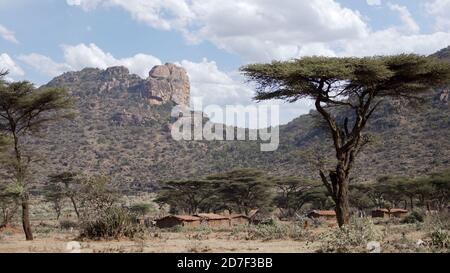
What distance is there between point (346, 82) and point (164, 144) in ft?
273

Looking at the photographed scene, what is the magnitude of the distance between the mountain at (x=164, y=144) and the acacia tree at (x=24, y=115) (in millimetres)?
29554

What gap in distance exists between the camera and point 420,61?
1797cm

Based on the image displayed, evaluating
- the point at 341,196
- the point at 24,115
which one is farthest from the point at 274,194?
the point at 341,196

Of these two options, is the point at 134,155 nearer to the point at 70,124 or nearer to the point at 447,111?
the point at 70,124

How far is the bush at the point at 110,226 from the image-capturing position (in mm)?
17531

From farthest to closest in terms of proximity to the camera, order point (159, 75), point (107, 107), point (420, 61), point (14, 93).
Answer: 1. point (159, 75)
2. point (107, 107)
3. point (14, 93)
4. point (420, 61)

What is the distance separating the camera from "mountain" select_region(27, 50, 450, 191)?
66.6m

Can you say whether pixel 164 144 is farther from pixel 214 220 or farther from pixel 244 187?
pixel 214 220

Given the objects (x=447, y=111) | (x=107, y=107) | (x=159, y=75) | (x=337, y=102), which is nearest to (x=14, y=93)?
(x=337, y=102)

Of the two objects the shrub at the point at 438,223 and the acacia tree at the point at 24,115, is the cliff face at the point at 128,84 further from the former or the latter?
the shrub at the point at 438,223

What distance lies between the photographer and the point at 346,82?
1853 centimetres

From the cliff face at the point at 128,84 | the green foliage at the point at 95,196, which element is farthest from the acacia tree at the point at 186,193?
the cliff face at the point at 128,84

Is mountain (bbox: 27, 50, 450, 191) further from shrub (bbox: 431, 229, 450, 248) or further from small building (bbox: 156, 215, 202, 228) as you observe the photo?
shrub (bbox: 431, 229, 450, 248)

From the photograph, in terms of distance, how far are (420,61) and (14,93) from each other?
15.9 metres
